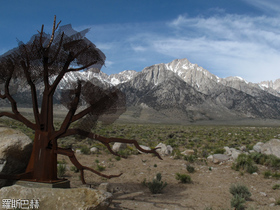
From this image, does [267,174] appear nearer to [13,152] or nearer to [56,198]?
[56,198]

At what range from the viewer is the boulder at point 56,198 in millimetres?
5734

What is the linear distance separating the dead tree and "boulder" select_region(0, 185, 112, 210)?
72 cm

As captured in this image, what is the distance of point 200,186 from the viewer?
11648mm

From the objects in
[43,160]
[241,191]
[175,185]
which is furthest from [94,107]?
[175,185]

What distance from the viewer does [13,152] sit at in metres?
7.75

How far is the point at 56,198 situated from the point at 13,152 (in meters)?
2.76

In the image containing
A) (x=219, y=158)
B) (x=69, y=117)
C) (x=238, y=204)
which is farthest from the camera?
(x=219, y=158)

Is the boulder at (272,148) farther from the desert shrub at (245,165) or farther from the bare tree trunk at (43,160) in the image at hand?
the bare tree trunk at (43,160)

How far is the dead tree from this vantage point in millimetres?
6859

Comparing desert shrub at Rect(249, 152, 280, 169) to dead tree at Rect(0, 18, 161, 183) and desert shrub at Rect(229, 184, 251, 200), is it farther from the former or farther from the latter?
dead tree at Rect(0, 18, 161, 183)

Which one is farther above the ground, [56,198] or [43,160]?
[43,160]

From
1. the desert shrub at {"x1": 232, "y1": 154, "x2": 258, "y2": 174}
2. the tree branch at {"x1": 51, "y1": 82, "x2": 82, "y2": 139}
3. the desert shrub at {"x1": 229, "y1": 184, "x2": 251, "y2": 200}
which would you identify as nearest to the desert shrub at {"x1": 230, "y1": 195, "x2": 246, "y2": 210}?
the desert shrub at {"x1": 229, "y1": 184, "x2": 251, "y2": 200}

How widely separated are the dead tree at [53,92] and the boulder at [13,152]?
2.65ft

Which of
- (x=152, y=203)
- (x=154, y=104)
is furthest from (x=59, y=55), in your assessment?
(x=154, y=104)
